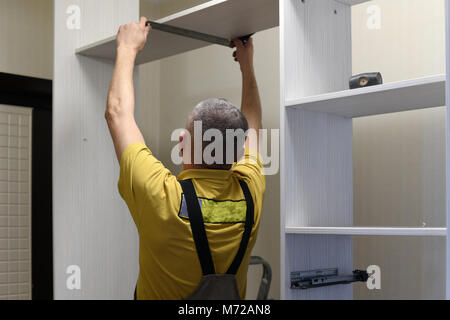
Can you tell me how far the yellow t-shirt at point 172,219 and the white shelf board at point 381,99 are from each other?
339 millimetres

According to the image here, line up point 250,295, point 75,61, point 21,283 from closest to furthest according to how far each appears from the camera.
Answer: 1. point 75,61
2. point 250,295
3. point 21,283

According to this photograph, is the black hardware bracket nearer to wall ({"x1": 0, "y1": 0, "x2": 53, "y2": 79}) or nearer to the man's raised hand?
the man's raised hand

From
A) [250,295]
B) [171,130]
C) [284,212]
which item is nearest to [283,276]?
[284,212]

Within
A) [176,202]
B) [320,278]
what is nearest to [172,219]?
[176,202]

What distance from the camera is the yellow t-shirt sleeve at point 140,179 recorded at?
4.86 feet

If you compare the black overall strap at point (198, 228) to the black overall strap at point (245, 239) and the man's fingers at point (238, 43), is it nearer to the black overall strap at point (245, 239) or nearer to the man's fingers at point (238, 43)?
the black overall strap at point (245, 239)

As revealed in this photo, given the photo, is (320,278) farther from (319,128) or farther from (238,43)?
(238,43)

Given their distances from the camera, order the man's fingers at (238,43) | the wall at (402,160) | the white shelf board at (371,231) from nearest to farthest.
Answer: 1. the white shelf board at (371,231)
2. the wall at (402,160)
3. the man's fingers at (238,43)

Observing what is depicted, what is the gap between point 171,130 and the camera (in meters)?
3.44

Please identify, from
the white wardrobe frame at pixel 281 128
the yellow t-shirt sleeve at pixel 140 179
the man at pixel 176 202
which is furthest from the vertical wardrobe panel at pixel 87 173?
the yellow t-shirt sleeve at pixel 140 179

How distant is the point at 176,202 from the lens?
149 cm

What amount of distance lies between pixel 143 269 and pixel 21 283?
181 centimetres

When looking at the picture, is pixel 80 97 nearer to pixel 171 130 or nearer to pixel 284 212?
pixel 171 130

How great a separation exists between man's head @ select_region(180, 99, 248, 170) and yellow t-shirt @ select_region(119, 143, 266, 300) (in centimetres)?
3
